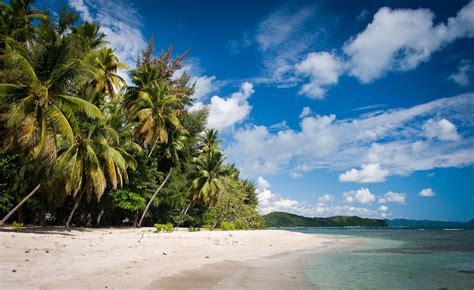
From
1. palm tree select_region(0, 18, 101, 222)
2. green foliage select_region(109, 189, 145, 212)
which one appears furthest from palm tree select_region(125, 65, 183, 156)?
palm tree select_region(0, 18, 101, 222)

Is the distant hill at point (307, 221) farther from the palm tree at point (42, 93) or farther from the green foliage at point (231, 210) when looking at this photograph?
the palm tree at point (42, 93)

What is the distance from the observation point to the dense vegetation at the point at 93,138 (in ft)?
45.8

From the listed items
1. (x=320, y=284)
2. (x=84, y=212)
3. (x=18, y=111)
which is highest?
(x=18, y=111)

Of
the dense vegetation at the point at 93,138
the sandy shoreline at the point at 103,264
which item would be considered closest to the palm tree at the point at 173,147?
the dense vegetation at the point at 93,138

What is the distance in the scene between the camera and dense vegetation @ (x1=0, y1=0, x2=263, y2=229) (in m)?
14.0

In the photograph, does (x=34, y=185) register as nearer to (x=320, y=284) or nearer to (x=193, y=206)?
(x=320, y=284)

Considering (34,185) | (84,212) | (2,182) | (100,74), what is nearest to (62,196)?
(34,185)

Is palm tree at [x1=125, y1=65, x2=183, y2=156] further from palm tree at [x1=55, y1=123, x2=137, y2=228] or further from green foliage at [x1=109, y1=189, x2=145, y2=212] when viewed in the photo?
palm tree at [x1=55, y1=123, x2=137, y2=228]

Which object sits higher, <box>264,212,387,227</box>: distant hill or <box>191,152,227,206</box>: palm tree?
<box>191,152,227,206</box>: palm tree

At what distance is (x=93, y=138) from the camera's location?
62.0 feet

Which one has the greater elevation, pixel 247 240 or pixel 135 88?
pixel 135 88

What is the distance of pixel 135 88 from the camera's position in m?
28.5

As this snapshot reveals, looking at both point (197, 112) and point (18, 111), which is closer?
point (18, 111)

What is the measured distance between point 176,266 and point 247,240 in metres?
10.5
